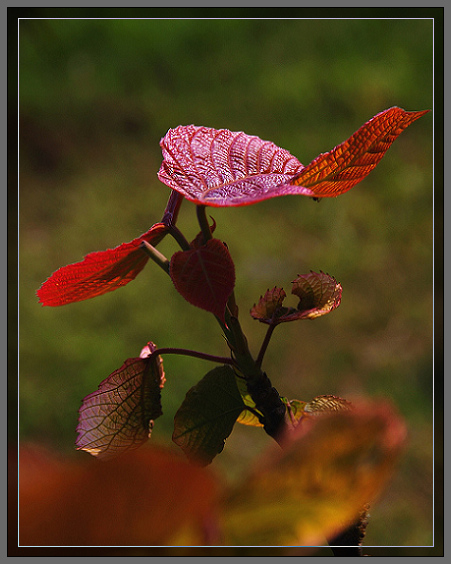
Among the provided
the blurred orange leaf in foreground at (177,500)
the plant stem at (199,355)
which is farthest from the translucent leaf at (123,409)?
the blurred orange leaf in foreground at (177,500)

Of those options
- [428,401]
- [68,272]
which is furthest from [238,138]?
[428,401]

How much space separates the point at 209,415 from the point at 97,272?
7 centimetres

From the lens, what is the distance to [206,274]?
0.63 feet

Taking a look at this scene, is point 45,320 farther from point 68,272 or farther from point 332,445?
point 332,445

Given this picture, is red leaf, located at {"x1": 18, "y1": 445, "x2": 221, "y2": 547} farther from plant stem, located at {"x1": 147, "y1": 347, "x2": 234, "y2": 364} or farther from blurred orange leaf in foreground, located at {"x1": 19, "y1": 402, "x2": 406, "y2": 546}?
plant stem, located at {"x1": 147, "y1": 347, "x2": 234, "y2": 364}

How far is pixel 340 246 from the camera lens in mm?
1282

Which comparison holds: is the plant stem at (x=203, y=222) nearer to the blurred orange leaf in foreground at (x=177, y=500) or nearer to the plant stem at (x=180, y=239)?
the plant stem at (x=180, y=239)

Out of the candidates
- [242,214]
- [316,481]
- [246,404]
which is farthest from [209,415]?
[242,214]

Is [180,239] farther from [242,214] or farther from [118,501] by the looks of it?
[242,214]

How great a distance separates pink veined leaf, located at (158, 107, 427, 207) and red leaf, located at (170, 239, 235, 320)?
0.02m

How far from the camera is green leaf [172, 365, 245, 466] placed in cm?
22

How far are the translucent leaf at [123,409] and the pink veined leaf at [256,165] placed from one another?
3.1 inches

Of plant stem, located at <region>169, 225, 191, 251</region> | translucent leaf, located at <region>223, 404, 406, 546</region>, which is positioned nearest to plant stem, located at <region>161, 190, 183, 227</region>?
plant stem, located at <region>169, 225, 191, 251</region>

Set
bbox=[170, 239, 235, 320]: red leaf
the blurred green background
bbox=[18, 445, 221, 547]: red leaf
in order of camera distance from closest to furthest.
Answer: bbox=[18, 445, 221, 547]: red leaf < bbox=[170, 239, 235, 320]: red leaf < the blurred green background
